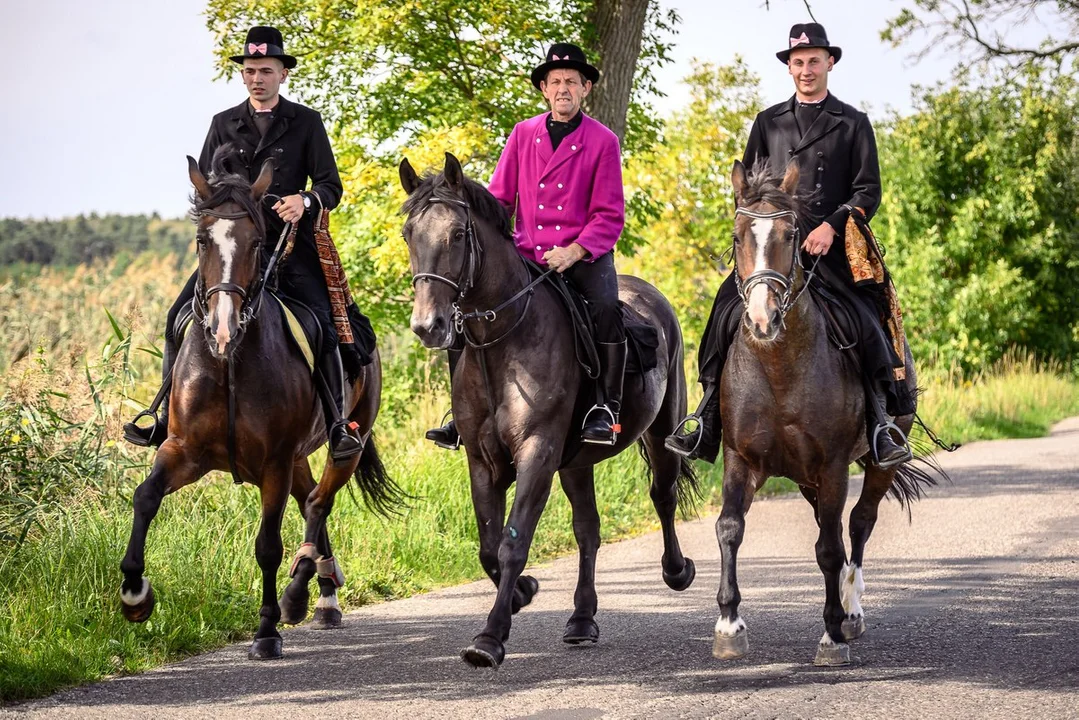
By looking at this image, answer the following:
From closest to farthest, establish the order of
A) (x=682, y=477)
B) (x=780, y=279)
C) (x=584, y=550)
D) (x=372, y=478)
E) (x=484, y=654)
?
(x=484, y=654)
(x=780, y=279)
(x=584, y=550)
(x=372, y=478)
(x=682, y=477)

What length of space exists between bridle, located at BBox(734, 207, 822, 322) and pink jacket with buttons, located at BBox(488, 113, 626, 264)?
107cm

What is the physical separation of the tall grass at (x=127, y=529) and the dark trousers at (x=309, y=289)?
1.79m

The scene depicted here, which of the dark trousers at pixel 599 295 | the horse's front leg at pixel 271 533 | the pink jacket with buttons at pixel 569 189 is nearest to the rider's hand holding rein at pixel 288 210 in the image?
the pink jacket with buttons at pixel 569 189

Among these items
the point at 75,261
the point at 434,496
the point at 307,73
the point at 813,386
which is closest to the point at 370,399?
the point at 434,496

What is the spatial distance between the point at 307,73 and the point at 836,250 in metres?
10.5

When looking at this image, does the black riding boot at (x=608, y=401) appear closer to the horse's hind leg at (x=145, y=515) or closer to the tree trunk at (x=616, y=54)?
the horse's hind leg at (x=145, y=515)

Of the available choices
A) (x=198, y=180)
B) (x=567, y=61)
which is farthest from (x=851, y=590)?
(x=198, y=180)

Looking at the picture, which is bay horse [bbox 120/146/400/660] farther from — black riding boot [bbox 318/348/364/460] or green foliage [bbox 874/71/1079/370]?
green foliage [bbox 874/71/1079/370]

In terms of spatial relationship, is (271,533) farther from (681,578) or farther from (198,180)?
(681,578)

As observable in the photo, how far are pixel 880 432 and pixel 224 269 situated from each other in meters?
3.78

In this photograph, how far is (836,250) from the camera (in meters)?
8.02

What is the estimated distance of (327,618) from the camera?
8648 mm

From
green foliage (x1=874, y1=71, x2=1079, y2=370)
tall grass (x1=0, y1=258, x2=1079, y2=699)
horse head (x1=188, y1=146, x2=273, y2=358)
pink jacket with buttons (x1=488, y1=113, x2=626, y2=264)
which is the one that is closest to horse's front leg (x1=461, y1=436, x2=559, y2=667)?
pink jacket with buttons (x1=488, y1=113, x2=626, y2=264)

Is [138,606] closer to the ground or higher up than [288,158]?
closer to the ground
